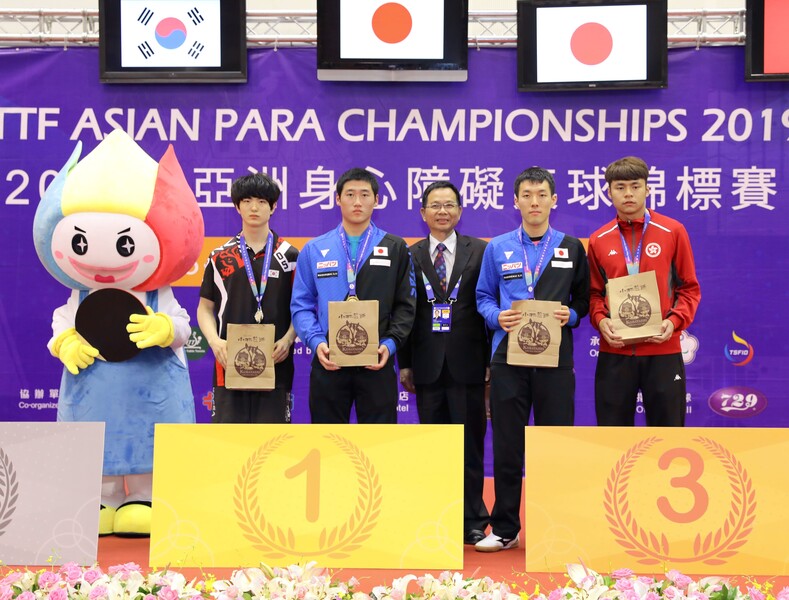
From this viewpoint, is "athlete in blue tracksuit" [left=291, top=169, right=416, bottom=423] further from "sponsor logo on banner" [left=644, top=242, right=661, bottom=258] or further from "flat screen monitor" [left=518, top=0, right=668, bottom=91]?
"flat screen monitor" [left=518, top=0, right=668, bottom=91]

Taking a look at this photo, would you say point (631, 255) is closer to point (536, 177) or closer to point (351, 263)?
point (536, 177)

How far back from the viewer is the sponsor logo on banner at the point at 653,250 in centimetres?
424

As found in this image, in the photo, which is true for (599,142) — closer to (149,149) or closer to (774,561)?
(149,149)

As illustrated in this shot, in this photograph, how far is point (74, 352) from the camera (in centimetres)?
430

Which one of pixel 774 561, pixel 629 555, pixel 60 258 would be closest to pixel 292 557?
pixel 629 555

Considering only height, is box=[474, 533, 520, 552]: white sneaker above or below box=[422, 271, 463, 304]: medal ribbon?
below

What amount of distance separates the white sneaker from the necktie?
1.13 meters

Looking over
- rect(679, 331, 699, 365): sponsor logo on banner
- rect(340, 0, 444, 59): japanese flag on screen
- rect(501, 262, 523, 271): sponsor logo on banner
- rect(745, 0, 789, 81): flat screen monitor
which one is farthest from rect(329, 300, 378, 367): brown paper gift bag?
rect(745, 0, 789, 81): flat screen monitor

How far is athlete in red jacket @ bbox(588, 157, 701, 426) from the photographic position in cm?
416

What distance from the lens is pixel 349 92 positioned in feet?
19.1

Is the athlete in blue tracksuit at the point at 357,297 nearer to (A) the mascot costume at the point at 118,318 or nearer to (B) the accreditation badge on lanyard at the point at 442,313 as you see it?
(B) the accreditation badge on lanyard at the point at 442,313

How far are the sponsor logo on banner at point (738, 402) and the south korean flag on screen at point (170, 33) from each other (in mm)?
3692

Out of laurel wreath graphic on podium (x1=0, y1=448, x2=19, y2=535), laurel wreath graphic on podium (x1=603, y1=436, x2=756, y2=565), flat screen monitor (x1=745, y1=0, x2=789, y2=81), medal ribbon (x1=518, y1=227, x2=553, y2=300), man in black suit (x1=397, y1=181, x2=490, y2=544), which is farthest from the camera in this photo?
flat screen monitor (x1=745, y1=0, x2=789, y2=81)

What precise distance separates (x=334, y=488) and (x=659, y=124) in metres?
3.59
